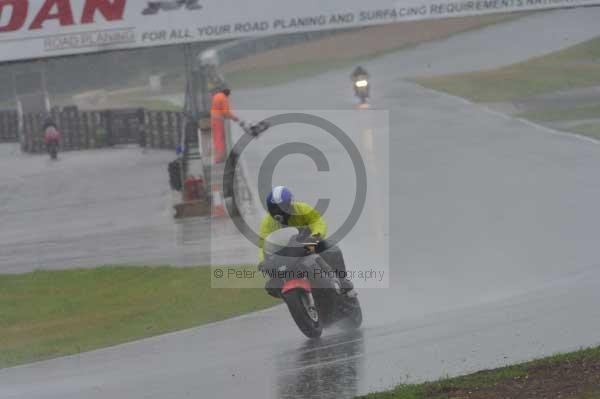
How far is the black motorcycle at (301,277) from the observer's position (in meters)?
10.3

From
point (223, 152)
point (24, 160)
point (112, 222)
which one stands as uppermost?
point (223, 152)

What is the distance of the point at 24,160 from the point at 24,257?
85.2 feet

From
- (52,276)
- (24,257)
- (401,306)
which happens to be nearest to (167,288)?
(52,276)

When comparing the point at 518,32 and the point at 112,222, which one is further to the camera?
the point at 518,32

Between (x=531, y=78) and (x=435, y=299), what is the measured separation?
2881cm

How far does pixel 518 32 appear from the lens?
5238 centimetres

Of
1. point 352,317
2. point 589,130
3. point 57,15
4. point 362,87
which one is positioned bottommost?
point 362,87

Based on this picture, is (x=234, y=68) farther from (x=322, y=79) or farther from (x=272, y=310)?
(x=272, y=310)

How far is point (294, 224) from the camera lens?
10703 millimetres

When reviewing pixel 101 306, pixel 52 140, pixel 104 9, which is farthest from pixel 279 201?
pixel 52 140

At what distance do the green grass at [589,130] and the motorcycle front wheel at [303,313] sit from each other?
16763 millimetres

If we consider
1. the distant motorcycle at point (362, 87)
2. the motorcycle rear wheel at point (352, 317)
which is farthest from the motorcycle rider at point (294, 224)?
the distant motorcycle at point (362, 87)

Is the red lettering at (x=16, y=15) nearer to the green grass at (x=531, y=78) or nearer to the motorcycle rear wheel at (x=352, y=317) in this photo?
the motorcycle rear wheel at (x=352, y=317)

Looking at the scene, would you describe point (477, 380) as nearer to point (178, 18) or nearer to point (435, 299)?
point (435, 299)
